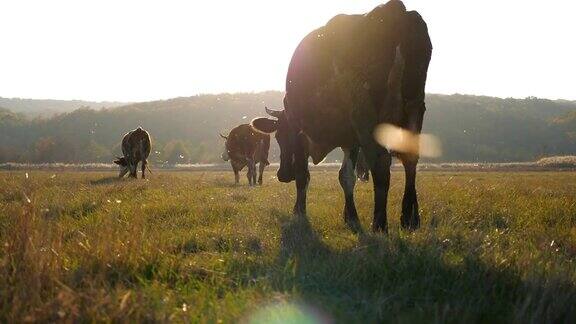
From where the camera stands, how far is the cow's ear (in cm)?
932

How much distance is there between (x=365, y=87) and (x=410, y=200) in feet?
5.68

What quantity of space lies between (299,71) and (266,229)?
8.29ft

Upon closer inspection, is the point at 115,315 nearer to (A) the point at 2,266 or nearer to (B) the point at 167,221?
(A) the point at 2,266

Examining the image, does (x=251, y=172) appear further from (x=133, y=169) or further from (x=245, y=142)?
(x=133, y=169)

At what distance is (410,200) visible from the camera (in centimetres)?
701

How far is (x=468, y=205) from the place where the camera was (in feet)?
31.2

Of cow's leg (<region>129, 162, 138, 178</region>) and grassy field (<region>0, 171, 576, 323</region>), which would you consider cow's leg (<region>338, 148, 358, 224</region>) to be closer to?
grassy field (<region>0, 171, 576, 323</region>)

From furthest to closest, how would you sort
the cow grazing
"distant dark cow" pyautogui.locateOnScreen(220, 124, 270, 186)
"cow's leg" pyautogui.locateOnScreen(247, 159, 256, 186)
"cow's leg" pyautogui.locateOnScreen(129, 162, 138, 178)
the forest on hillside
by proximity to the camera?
→ the forest on hillside → "cow's leg" pyautogui.locateOnScreen(129, 162, 138, 178) → "distant dark cow" pyautogui.locateOnScreen(220, 124, 270, 186) → "cow's leg" pyautogui.locateOnScreen(247, 159, 256, 186) → the cow grazing

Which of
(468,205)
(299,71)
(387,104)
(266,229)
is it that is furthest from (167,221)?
(468,205)

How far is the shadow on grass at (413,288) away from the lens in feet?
9.89

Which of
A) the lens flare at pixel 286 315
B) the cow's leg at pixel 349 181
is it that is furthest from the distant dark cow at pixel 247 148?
the lens flare at pixel 286 315

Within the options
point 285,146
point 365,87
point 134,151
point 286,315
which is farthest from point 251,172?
point 286,315

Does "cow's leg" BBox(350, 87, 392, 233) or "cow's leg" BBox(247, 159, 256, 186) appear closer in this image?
"cow's leg" BBox(350, 87, 392, 233)

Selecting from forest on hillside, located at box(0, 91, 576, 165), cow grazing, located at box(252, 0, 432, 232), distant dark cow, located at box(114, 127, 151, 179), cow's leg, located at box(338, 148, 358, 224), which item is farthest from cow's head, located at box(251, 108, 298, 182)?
forest on hillside, located at box(0, 91, 576, 165)
